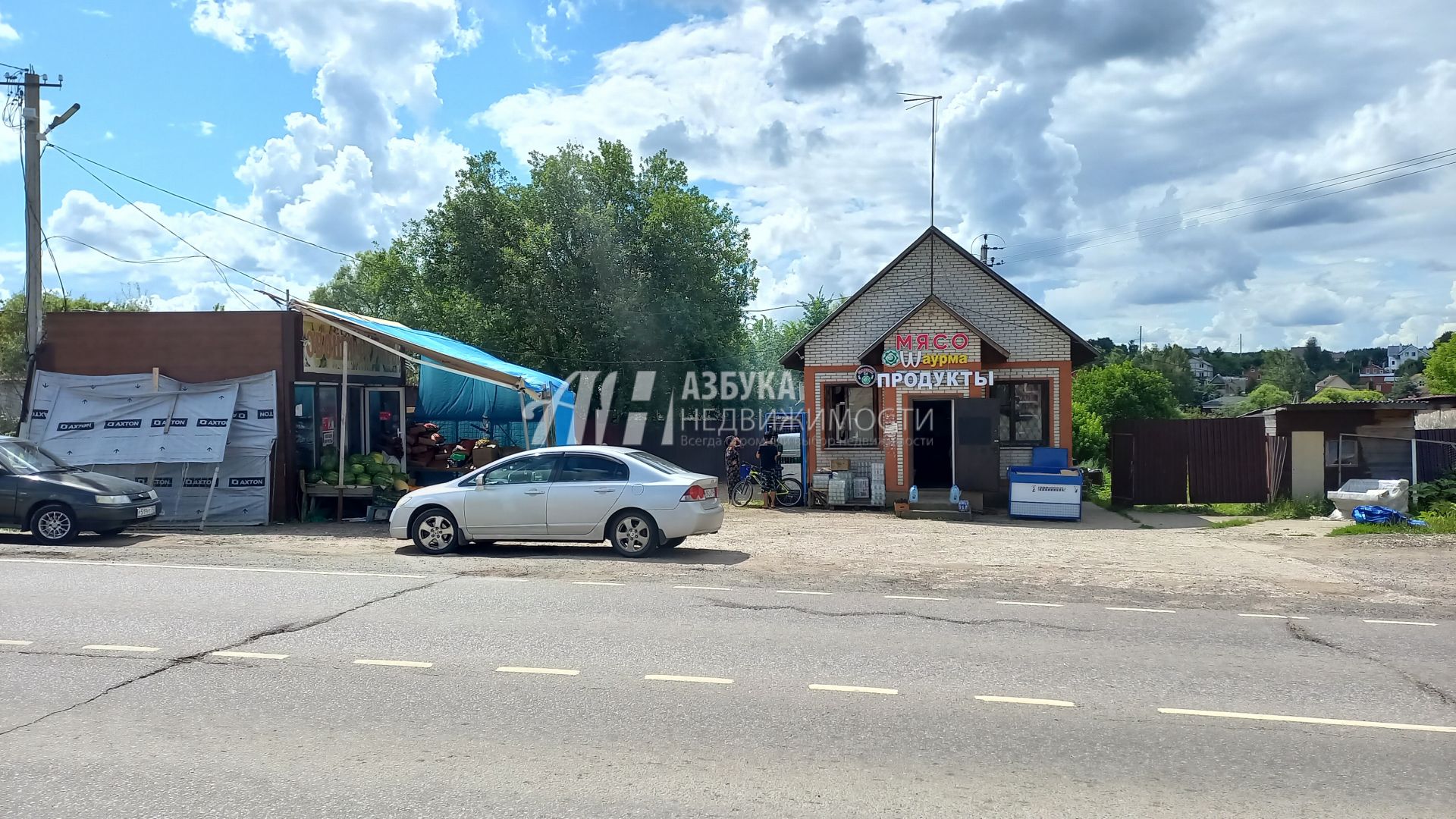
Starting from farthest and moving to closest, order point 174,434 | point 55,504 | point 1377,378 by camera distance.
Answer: point 1377,378 → point 174,434 → point 55,504

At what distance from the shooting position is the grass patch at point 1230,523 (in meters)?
17.9

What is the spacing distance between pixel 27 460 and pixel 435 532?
672 cm

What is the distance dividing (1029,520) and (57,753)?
16.7 m

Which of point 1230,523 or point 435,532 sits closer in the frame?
point 435,532

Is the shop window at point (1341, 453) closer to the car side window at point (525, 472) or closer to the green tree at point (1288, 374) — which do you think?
the car side window at point (525, 472)

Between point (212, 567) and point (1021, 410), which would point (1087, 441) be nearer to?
point (1021, 410)

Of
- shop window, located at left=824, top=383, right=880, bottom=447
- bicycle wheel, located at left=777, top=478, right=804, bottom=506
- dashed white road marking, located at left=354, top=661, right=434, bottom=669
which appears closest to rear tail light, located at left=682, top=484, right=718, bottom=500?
dashed white road marking, located at left=354, top=661, right=434, bottom=669

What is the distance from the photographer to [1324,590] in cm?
1088

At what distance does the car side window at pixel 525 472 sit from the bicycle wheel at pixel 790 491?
366 inches

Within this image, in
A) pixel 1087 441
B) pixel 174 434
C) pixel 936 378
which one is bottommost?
pixel 1087 441

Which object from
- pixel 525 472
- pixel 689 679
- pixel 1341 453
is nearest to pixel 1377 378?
pixel 1341 453

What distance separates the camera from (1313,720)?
19.4 ft

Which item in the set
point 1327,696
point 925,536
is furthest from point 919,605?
point 925,536

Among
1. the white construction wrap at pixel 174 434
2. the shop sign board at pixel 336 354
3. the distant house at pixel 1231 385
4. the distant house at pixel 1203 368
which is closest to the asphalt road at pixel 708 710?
the white construction wrap at pixel 174 434
